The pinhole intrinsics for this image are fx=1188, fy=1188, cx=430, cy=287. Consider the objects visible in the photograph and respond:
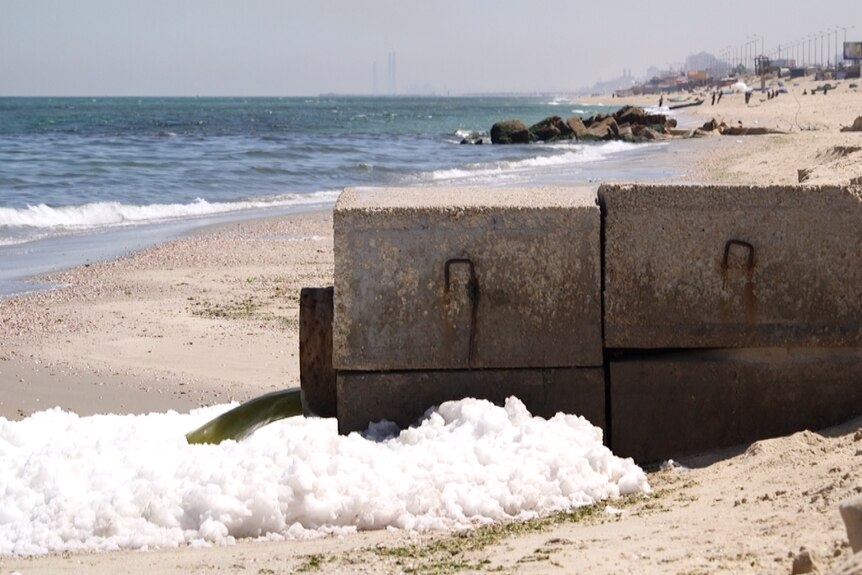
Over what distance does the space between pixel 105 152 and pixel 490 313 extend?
30.1m

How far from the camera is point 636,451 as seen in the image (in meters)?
4.85

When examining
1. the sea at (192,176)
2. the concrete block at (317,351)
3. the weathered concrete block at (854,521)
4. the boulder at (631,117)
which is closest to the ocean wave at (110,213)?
the sea at (192,176)

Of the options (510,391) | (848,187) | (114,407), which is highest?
(848,187)

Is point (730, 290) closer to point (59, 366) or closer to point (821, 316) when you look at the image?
point (821, 316)

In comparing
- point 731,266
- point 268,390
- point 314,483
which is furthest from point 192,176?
point 314,483

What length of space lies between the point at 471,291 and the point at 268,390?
262 centimetres

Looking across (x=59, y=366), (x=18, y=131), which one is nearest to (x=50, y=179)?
(x=59, y=366)

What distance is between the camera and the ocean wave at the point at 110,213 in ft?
57.4

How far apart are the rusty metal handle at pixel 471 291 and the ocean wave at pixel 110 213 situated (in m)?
13.6

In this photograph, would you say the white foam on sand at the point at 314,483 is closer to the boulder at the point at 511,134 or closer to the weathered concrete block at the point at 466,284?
the weathered concrete block at the point at 466,284

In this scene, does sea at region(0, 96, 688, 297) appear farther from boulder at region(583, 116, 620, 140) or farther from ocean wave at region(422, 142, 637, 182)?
boulder at region(583, 116, 620, 140)

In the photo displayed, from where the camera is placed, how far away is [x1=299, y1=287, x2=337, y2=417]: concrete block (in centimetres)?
497

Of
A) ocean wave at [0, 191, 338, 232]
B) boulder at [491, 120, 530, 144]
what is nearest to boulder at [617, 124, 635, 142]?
boulder at [491, 120, 530, 144]

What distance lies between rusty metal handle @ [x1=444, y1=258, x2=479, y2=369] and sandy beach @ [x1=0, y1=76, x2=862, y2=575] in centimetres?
87
